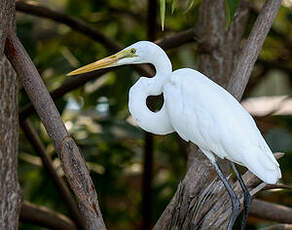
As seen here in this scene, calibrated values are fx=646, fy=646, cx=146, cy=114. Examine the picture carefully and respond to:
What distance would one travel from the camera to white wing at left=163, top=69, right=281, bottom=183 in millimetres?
1096

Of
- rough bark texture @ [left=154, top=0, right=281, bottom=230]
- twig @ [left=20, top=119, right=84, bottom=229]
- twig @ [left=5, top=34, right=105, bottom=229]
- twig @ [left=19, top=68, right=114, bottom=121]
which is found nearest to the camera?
twig @ [left=5, top=34, right=105, bottom=229]

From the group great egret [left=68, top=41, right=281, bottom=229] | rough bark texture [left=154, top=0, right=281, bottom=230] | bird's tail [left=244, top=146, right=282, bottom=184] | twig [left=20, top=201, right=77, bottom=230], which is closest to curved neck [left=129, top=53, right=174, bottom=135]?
great egret [left=68, top=41, right=281, bottom=229]

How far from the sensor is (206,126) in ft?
3.79

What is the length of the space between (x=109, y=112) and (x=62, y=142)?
1.20 metres

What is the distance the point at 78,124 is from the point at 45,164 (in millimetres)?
401

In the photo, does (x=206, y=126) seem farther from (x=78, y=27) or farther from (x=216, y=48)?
(x=78, y=27)

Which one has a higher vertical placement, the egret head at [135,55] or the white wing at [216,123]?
the egret head at [135,55]

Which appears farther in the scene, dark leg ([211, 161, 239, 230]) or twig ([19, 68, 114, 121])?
twig ([19, 68, 114, 121])

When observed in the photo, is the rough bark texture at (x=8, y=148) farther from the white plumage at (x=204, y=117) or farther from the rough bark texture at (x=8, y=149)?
the white plumage at (x=204, y=117)

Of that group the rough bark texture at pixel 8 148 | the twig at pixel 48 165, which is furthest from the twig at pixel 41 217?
the rough bark texture at pixel 8 148

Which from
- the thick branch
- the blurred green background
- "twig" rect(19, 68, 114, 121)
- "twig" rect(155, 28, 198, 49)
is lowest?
the blurred green background

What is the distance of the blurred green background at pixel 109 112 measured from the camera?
2000 mm

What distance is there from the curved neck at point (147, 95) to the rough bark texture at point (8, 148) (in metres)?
0.23

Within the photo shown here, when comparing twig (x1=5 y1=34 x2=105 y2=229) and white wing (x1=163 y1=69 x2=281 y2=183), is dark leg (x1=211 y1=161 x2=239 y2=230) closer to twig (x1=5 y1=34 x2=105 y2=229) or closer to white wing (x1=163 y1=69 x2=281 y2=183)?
white wing (x1=163 y1=69 x2=281 y2=183)
